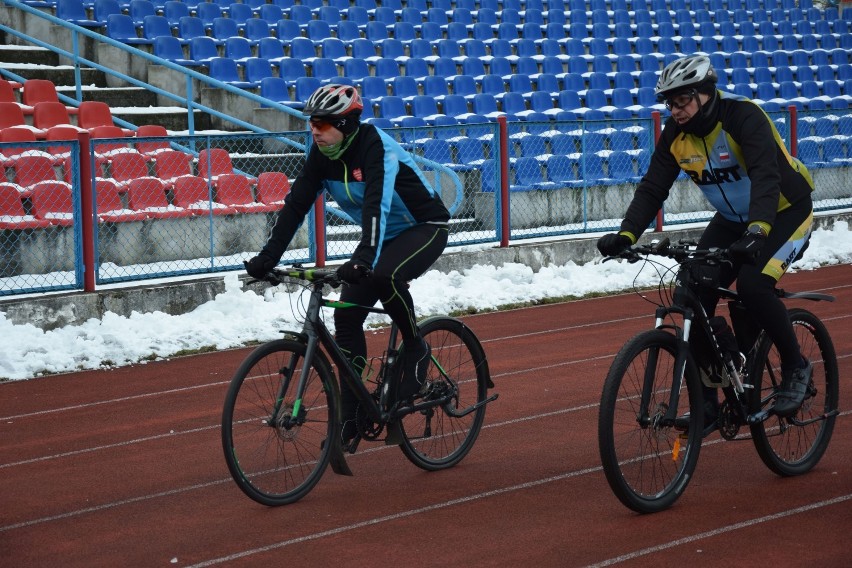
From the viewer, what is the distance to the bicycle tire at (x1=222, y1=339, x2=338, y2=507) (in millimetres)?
5559

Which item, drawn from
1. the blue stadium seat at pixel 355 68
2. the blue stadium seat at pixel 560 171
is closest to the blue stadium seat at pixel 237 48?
the blue stadium seat at pixel 355 68

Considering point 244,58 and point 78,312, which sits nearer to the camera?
point 78,312

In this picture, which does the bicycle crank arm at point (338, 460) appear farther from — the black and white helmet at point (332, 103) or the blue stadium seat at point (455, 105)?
the blue stadium seat at point (455, 105)

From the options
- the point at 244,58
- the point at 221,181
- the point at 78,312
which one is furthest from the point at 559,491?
the point at 244,58

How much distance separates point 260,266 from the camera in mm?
5754

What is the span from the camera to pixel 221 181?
13422mm

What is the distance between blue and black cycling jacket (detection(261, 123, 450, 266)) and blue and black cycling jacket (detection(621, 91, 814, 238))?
3.49 feet

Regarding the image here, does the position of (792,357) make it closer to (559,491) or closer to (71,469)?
(559,491)

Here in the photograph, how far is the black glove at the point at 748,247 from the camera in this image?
5301 millimetres

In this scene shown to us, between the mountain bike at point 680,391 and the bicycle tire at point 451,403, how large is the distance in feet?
3.78

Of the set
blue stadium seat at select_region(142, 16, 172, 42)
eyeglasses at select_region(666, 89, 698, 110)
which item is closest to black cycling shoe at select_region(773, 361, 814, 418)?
eyeglasses at select_region(666, 89, 698, 110)

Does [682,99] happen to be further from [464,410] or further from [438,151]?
[438,151]

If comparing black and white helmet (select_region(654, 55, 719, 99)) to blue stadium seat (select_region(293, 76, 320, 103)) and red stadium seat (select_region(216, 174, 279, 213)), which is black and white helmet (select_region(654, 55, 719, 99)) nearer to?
red stadium seat (select_region(216, 174, 279, 213))

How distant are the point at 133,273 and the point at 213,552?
7288 mm
